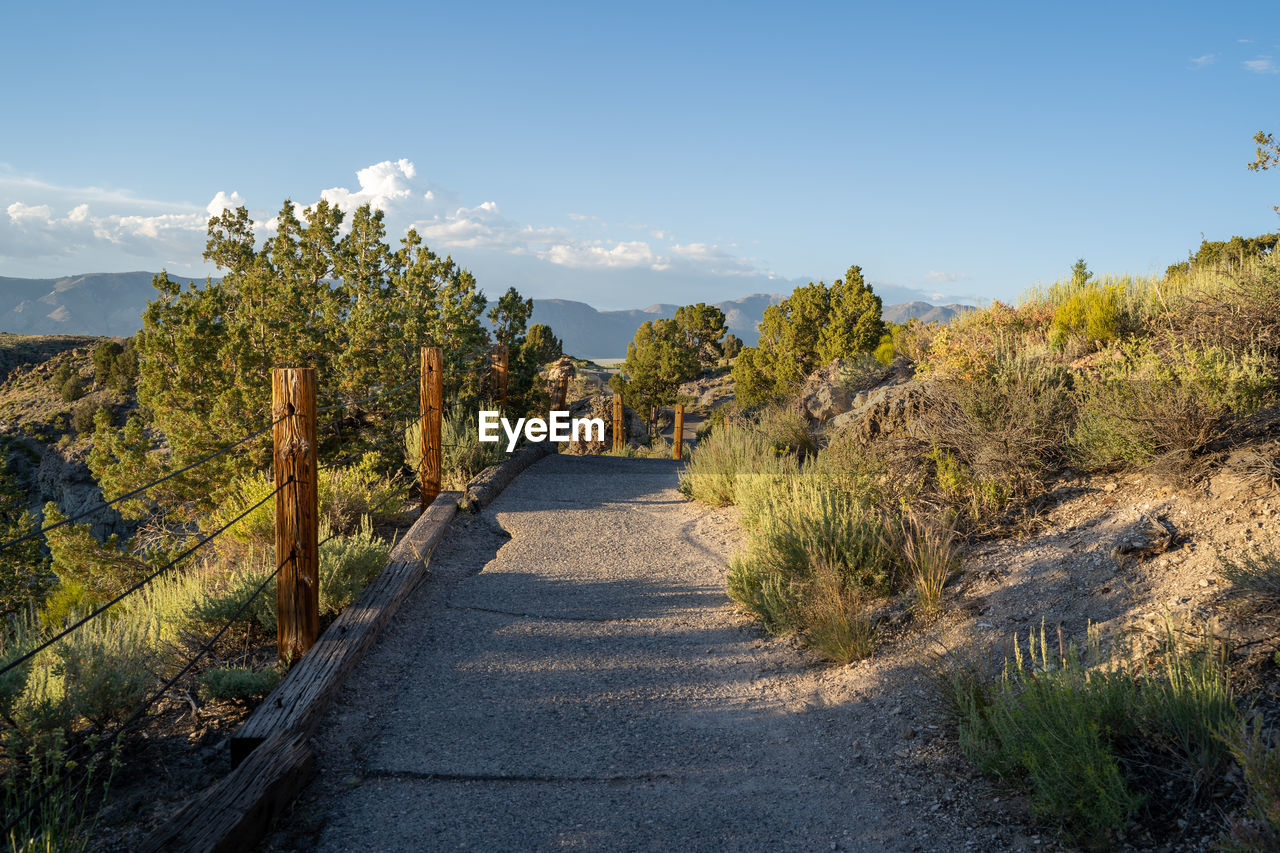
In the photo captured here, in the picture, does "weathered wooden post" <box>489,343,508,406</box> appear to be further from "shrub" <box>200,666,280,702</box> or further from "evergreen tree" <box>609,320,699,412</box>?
"evergreen tree" <box>609,320,699,412</box>

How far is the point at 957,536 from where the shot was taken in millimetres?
5809

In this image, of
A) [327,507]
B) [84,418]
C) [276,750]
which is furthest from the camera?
[84,418]

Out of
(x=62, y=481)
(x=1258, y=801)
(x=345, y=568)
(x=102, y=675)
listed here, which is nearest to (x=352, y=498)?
(x=345, y=568)

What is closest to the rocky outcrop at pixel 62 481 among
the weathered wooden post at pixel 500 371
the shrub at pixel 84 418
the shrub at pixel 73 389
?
the shrub at pixel 84 418

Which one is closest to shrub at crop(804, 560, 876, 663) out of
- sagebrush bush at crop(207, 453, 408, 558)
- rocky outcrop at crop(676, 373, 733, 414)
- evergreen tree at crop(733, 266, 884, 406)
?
sagebrush bush at crop(207, 453, 408, 558)

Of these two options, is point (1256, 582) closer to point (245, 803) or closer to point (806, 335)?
point (245, 803)

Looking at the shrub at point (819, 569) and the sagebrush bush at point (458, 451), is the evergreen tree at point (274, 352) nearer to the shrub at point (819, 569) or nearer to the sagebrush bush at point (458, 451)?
the sagebrush bush at point (458, 451)

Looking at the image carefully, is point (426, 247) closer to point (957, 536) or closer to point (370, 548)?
point (370, 548)

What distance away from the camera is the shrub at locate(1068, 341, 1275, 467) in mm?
5184

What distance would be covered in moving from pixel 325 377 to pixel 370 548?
931 centimetres

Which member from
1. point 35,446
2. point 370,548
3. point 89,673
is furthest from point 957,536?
point 35,446

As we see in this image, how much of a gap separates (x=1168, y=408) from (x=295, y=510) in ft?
18.8

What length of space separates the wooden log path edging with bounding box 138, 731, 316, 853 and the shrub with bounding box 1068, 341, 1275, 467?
549 cm

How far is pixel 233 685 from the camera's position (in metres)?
4.01
